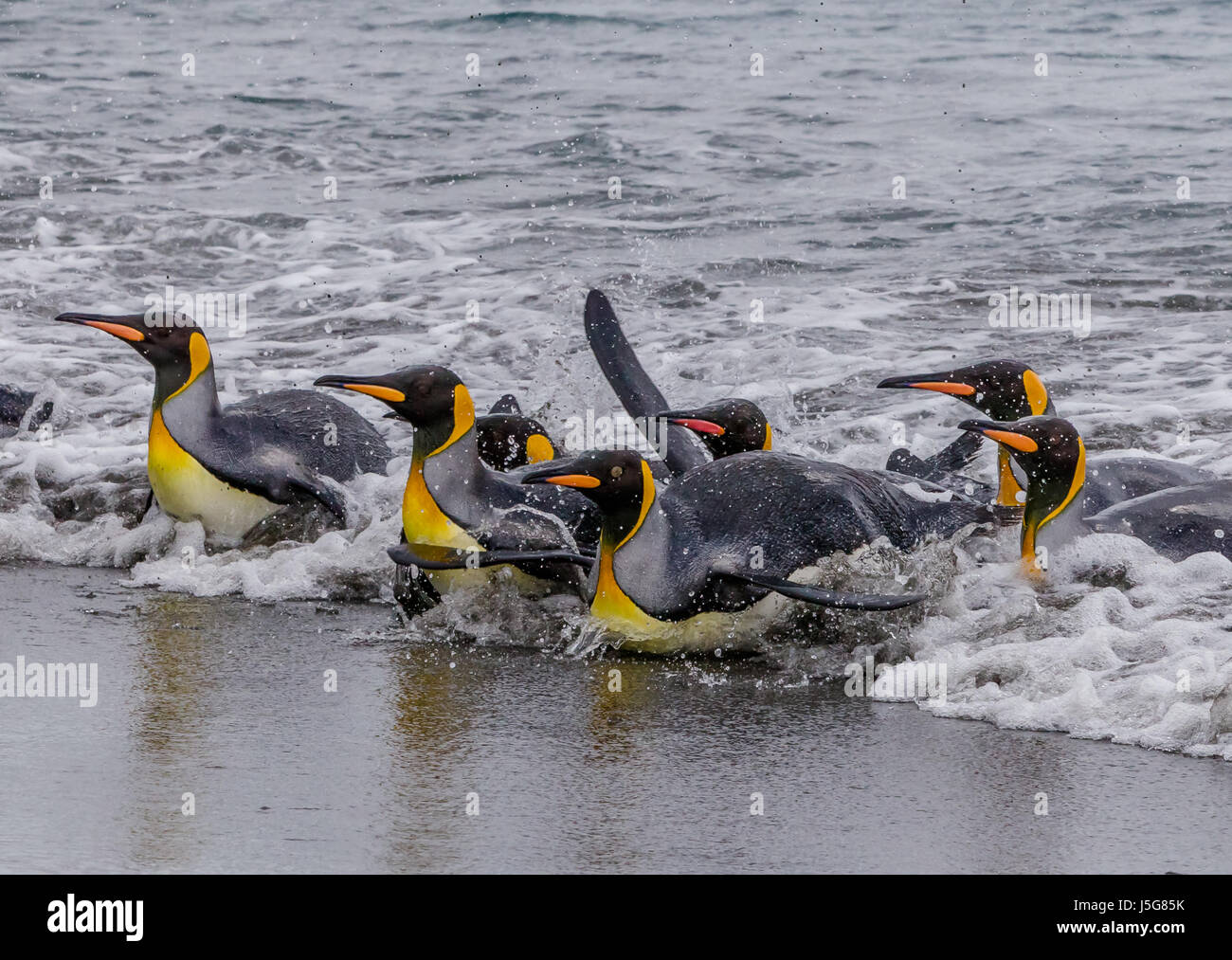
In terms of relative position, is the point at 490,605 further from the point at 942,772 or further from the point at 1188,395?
the point at 1188,395

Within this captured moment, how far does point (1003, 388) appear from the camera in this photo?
6.45 metres

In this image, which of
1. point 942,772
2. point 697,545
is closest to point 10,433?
point 697,545

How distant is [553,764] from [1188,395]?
5.35 meters

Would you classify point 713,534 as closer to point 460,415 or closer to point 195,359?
point 460,415

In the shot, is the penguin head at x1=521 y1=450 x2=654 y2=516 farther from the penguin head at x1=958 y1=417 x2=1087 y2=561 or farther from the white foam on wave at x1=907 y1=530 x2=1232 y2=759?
the penguin head at x1=958 y1=417 x2=1087 y2=561

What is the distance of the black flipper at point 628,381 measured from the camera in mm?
6637

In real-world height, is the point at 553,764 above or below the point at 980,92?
below

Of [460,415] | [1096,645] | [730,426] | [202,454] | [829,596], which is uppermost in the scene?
[460,415]

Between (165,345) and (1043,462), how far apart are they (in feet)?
10.2

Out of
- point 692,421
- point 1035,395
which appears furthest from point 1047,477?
point 692,421

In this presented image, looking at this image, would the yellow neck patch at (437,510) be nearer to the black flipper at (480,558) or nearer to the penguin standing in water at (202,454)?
the black flipper at (480,558)

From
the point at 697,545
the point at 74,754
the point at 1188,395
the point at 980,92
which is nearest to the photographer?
the point at 74,754

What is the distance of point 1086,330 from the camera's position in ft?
32.8

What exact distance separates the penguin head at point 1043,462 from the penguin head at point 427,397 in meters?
1.61
